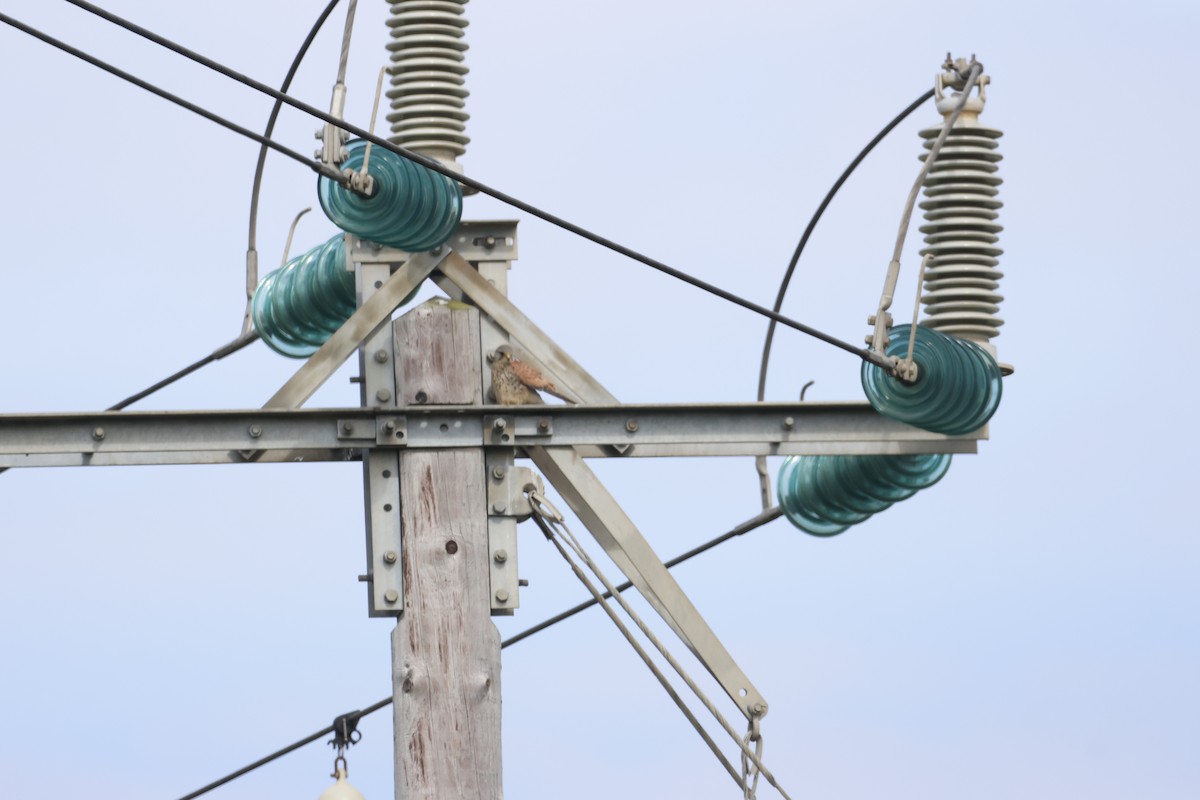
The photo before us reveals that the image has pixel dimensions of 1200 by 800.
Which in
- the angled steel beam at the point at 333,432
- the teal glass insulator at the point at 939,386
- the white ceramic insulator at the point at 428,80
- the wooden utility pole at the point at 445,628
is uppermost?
the white ceramic insulator at the point at 428,80

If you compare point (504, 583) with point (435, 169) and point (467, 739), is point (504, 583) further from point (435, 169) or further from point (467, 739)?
point (435, 169)

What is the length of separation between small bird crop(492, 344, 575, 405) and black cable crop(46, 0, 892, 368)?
1.96ft

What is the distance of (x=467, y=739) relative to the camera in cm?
1091

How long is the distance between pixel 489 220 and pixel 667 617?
1.75m

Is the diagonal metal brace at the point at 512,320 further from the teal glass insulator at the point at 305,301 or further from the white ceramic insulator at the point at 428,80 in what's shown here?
the teal glass insulator at the point at 305,301

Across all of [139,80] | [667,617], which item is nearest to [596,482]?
[667,617]

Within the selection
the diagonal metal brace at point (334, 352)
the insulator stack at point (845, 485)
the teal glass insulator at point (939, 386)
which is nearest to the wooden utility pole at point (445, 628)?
the diagonal metal brace at point (334, 352)

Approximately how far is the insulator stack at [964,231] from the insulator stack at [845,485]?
23.2 inches

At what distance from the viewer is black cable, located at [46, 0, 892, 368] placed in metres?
10.8

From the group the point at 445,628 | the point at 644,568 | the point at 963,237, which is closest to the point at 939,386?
the point at 963,237

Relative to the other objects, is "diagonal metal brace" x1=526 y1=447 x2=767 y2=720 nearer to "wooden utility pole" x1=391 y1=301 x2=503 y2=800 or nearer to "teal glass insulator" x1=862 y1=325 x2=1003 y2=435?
"wooden utility pole" x1=391 y1=301 x2=503 y2=800

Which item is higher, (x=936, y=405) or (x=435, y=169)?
(x=435, y=169)

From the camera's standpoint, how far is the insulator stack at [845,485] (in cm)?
1220

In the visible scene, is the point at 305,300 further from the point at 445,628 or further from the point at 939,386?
the point at 939,386
